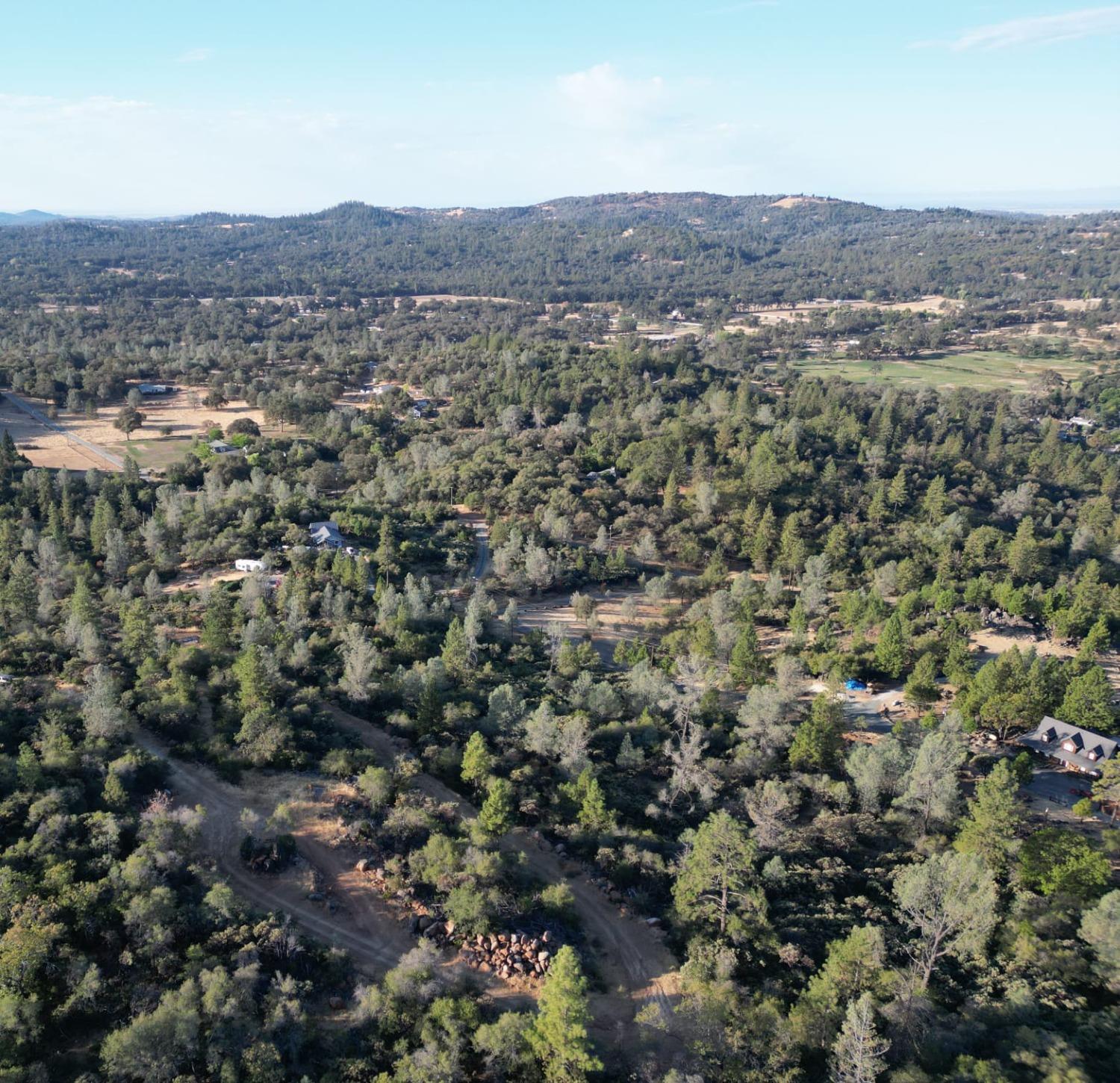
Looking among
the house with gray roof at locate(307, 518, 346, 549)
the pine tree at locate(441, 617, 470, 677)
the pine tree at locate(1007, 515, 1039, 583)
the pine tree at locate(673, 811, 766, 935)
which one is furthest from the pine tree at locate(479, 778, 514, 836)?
the pine tree at locate(1007, 515, 1039, 583)

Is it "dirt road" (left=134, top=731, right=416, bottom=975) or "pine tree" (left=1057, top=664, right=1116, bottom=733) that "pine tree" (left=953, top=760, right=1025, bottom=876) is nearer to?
"pine tree" (left=1057, top=664, right=1116, bottom=733)

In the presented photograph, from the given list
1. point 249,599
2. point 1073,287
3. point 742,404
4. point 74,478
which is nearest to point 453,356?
point 742,404

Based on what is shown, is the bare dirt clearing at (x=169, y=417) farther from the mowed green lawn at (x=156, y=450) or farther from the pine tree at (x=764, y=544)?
the pine tree at (x=764, y=544)

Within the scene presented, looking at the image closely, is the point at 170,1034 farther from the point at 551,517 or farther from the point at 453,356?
the point at 453,356

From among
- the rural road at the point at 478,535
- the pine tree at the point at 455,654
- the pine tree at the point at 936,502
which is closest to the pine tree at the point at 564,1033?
the pine tree at the point at 455,654

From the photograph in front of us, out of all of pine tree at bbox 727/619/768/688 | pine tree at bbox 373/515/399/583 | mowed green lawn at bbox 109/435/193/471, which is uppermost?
mowed green lawn at bbox 109/435/193/471

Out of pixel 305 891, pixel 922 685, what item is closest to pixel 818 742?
pixel 922 685

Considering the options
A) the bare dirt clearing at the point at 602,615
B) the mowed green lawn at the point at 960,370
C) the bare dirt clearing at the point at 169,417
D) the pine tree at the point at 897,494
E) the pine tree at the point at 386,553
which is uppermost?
the mowed green lawn at the point at 960,370
